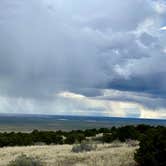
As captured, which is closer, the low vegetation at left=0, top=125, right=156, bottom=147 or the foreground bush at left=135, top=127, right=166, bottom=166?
the foreground bush at left=135, top=127, right=166, bottom=166

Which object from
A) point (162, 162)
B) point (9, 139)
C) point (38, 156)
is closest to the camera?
point (162, 162)

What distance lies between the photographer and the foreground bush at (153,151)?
20.2 metres

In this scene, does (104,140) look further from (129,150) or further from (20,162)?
(20,162)

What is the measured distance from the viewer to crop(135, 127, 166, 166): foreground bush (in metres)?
20.2

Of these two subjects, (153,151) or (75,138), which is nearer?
(153,151)

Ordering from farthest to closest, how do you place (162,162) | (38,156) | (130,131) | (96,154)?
(130,131), (38,156), (96,154), (162,162)

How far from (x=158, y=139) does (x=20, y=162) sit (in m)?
6.41

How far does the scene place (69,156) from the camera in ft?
79.5

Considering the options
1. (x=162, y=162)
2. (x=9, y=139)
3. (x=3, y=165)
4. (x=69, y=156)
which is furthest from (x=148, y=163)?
(x=9, y=139)

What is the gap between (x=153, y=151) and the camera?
20.6 m

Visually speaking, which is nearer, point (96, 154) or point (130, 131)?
point (96, 154)

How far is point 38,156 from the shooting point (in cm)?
2597

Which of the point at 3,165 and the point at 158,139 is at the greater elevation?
the point at 158,139

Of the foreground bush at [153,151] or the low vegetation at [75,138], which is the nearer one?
the foreground bush at [153,151]
